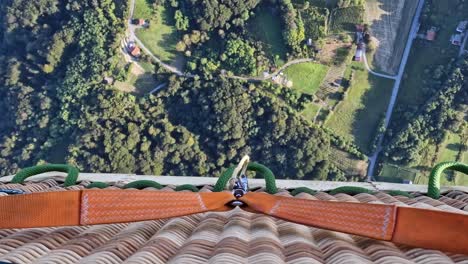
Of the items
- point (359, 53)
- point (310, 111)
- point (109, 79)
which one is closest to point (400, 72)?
point (359, 53)

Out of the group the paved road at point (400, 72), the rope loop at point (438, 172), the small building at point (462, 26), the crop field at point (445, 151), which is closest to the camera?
the rope loop at point (438, 172)

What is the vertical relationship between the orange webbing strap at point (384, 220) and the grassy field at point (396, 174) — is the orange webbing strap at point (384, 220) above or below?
above

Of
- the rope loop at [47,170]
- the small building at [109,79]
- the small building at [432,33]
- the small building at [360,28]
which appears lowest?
the small building at [109,79]

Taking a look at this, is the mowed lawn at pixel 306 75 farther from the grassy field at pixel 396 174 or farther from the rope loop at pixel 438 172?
the rope loop at pixel 438 172

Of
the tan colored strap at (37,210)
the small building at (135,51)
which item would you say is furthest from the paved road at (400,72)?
the tan colored strap at (37,210)

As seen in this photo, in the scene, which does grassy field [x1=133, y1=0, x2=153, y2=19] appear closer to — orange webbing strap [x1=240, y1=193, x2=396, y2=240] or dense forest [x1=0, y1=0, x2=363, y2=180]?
dense forest [x1=0, y1=0, x2=363, y2=180]

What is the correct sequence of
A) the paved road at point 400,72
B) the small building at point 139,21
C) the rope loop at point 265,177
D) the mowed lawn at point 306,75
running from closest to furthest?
the rope loop at point 265,177, the paved road at point 400,72, the mowed lawn at point 306,75, the small building at point 139,21
